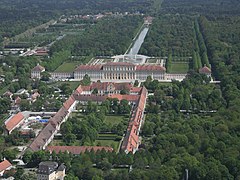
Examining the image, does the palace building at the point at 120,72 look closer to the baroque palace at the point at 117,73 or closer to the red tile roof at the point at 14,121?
the baroque palace at the point at 117,73

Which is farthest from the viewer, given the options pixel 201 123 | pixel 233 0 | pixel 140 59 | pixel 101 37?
pixel 233 0

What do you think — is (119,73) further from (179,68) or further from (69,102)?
(69,102)

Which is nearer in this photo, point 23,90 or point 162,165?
point 162,165

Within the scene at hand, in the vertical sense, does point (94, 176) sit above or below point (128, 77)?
above

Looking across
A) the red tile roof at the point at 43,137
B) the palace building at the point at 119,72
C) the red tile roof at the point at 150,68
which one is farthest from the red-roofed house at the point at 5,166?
the red tile roof at the point at 150,68

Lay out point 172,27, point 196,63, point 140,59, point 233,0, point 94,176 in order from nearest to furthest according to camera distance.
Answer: point 94,176
point 196,63
point 140,59
point 172,27
point 233,0

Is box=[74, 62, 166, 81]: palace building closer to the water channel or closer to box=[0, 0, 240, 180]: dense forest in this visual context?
box=[0, 0, 240, 180]: dense forest

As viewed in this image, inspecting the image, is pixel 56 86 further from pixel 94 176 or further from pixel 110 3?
pixel 110 3

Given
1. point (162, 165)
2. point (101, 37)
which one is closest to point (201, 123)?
point (162, 165)
